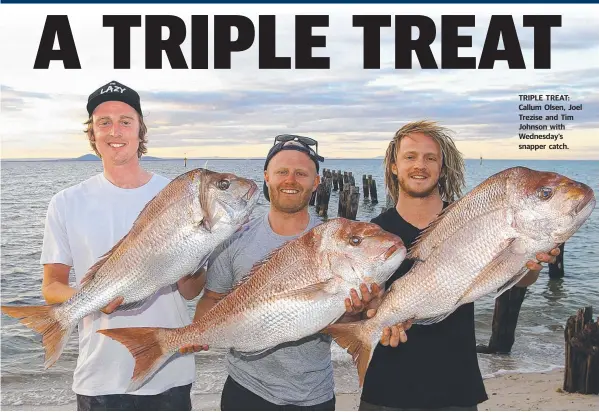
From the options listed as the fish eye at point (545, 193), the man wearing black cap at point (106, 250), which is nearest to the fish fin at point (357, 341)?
the man wearing black cap at point (106, 250)

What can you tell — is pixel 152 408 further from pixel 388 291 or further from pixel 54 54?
pixel 54 54

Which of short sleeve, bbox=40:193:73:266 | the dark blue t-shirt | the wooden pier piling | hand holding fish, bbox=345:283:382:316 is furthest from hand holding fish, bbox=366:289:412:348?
the wooden pier piling

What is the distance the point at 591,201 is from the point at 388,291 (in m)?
1.22

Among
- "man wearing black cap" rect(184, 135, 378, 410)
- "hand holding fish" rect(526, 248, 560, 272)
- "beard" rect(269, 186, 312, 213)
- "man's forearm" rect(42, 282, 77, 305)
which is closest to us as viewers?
"hand holding fish" rect(526, 248, 560, 272)

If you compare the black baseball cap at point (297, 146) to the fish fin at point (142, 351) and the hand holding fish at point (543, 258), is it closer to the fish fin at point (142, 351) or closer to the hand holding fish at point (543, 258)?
the fish fin at point (142, 351)

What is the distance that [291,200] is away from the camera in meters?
4.17

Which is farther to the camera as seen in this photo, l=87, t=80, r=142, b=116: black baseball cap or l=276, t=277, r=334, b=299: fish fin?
l=87, t=80, r=142, b=116: black baseball cap

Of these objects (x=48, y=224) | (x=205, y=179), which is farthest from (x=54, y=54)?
(x=205, y=179)

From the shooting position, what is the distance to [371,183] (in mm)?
38094

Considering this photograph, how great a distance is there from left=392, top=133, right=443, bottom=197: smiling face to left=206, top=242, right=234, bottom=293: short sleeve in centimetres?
126

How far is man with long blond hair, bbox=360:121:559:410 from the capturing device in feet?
13.1

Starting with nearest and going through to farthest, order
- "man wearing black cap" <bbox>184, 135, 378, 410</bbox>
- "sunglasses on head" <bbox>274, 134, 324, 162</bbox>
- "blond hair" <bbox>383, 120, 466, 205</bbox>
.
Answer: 1. "man wearing black cap" <bbox>184, 135, 378, 410</bbox>
2. "blond hair" <bbox>383, 120, 466, 205</bbox>
3. "sunglasses on head" <bbox>274, 134, 324, 162</bbox>

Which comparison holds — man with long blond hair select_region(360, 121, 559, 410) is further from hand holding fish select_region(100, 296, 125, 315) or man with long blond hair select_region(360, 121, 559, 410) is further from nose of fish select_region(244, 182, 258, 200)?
hand holding fish select_region(100, 296, 125, 315)

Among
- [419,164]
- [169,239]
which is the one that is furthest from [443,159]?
[169,239]
